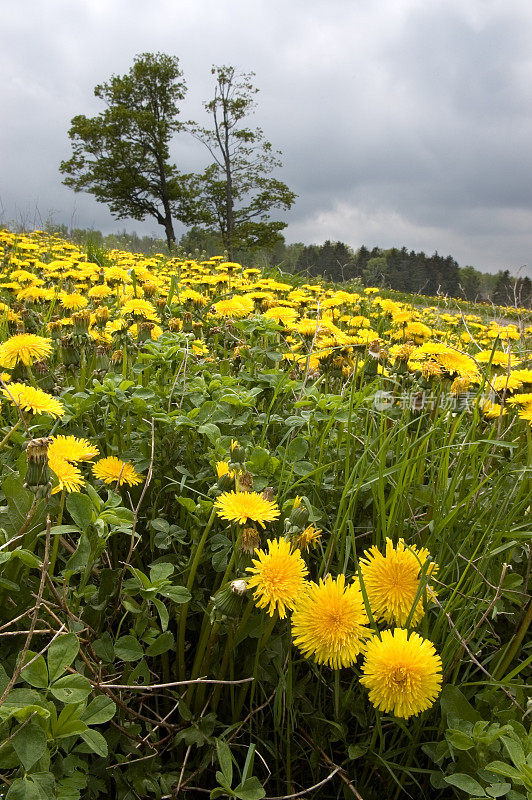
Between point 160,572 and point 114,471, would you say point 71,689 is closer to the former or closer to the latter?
point 160,572

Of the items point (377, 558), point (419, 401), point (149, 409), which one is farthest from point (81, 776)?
point (419, 401)

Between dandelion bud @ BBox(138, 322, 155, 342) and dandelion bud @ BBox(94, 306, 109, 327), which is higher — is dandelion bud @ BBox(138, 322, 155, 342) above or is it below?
below

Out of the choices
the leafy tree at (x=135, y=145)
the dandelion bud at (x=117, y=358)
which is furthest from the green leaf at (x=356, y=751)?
the leafy tree at (x=135, y=145)

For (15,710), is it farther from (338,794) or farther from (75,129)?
(75,129)

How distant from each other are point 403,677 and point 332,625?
0.11 m

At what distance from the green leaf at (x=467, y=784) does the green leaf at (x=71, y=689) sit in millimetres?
458

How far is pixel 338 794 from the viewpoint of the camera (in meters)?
0.73

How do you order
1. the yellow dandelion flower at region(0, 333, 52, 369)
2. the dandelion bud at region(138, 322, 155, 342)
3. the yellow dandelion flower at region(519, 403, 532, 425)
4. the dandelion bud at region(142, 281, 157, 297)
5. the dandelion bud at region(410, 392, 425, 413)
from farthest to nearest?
the dandelion bud at region(142, 281, 157, 297)
the dandelion bud at region(138, 322, 155, 342)
the dandelion bud at region(410, 392, 425, 413)
the yellow dandelion flower at region(0, 333, 52, 369)
the yellow dandelion flower at region(519, 403, 532, 425)

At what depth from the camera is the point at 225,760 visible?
64cm

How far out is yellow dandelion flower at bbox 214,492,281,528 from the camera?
748 mm

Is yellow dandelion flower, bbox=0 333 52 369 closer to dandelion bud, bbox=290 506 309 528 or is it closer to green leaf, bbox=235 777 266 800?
dandelion bud, bbox=290 506 309 528

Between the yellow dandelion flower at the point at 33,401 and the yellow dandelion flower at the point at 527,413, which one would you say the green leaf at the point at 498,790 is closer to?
the yellow dandelion flower at the point at 527,413

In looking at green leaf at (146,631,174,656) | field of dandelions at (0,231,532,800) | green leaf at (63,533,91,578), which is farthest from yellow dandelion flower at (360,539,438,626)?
green leaf at (63,533,91,578)

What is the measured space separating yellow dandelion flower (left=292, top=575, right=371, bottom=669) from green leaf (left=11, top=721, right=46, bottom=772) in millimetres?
345
